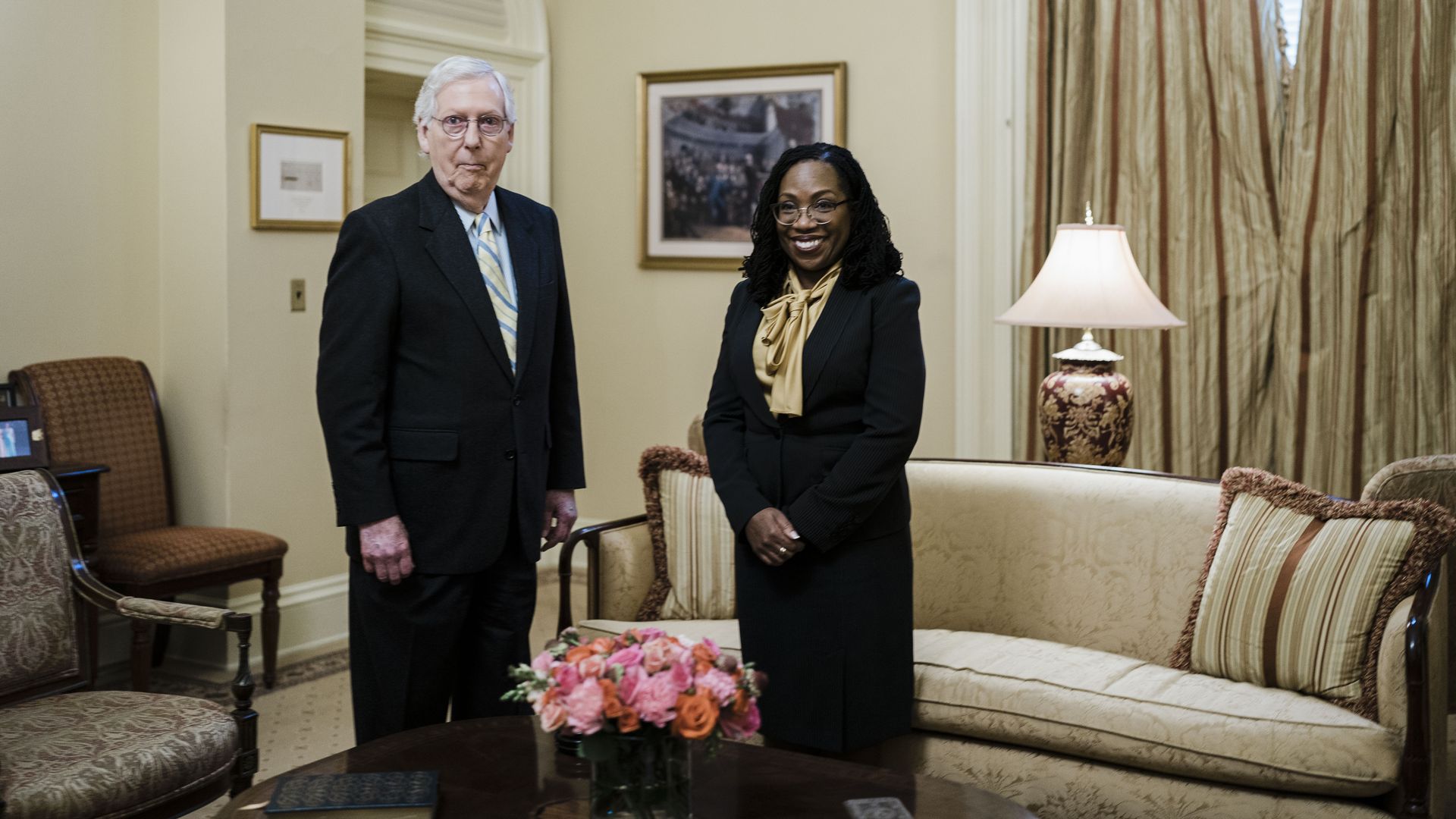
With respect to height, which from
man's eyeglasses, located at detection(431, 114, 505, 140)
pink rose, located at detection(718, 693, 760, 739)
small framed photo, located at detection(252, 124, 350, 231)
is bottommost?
pink rose, located at detection(718, 693, 760, 739)

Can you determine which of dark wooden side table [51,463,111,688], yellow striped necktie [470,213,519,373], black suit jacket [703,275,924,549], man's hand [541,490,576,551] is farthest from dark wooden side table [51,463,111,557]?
black suit jacket [703,275,924,549]

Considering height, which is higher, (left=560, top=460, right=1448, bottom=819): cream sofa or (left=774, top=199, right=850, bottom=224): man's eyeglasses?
(left=774, top=199, right=850, bottom=224): man's eyeglasses

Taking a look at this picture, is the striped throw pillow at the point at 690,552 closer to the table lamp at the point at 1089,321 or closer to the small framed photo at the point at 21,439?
the table lamp at the point at 1089,321

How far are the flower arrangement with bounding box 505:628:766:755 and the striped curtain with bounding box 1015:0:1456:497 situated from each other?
121 inches

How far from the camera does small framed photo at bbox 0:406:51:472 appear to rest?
3693 millimetres

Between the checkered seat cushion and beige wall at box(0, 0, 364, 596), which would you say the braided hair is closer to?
the checkered seat cushion

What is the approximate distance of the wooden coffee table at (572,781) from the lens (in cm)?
195

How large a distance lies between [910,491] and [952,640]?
508mm

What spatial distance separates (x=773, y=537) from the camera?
258cm

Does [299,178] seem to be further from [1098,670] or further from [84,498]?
[1098,670]

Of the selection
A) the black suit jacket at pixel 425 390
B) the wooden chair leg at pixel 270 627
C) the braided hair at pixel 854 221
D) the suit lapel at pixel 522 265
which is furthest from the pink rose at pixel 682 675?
the wooden chair leg at pixel 270 627

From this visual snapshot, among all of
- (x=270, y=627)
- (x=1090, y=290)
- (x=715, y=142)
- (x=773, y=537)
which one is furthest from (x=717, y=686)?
(x=715, y=142)

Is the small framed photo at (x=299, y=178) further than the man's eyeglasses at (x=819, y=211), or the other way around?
the small framed photo at (x=299, y=178)

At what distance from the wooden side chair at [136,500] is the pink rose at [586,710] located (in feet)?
8.93
